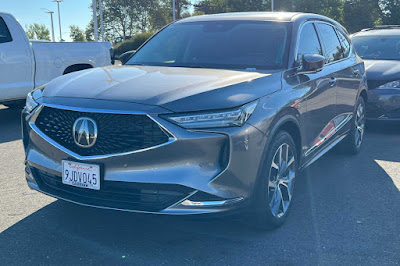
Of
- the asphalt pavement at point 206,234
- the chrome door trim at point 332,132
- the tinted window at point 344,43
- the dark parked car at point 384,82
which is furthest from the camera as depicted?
the dark parked car at point 384,82

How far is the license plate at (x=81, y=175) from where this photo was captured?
3.24 meters

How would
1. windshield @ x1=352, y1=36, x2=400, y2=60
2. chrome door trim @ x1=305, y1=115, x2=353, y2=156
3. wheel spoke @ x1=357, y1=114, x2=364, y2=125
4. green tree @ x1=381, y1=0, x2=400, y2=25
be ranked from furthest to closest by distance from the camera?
green tree @ x1=381, y1=0, x2=400, y2=25, windshield @ x1=352, y1=36, x2=400, y2=60, wheel spoke @ x1=357, y1=114, x2=364, y2=125, chrome door trim @ x1=305, y1=115, x2=353, y2=156

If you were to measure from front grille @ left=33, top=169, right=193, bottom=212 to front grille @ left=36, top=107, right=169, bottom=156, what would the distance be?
23 centimetres

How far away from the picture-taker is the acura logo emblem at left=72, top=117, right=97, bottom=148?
10.6 ft

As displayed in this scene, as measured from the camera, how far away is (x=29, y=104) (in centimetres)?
382

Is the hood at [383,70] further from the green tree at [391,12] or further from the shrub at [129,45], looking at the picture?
the green tree at [391,12]

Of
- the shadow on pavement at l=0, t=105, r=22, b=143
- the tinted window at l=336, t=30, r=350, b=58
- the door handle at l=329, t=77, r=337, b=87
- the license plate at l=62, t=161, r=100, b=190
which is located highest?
the tinted window at l=336, t=30, r=350, b=58

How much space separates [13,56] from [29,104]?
15.5 feet

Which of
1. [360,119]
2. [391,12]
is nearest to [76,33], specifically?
[391,12]

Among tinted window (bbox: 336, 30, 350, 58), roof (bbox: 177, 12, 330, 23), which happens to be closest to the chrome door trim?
tinted window (bbox: 336, 30, 350, 58)

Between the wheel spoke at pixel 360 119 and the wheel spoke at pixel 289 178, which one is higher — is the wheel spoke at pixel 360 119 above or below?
above

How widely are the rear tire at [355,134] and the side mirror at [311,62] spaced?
1.84 m

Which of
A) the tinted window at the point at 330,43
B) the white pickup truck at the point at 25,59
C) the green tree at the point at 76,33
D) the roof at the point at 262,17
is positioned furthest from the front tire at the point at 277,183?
the green tree at the point at 76,33

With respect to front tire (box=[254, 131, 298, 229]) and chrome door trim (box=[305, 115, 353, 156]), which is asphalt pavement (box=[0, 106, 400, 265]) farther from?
chrome door trim (box=[305, 115, 353, 156])
